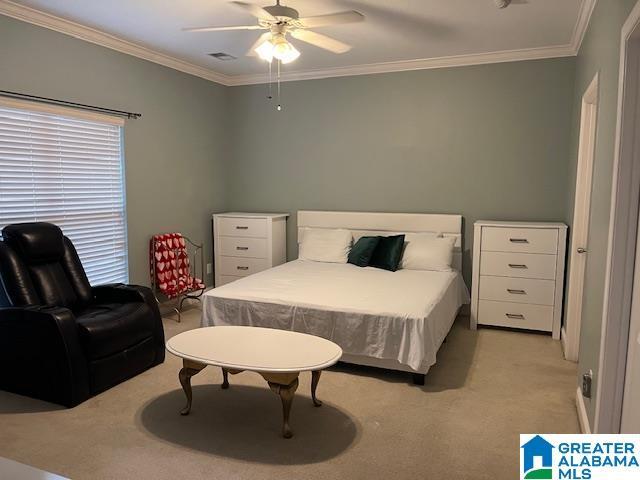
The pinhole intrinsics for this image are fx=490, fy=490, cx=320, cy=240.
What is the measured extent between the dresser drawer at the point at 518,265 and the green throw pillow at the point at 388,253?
2.44 ft

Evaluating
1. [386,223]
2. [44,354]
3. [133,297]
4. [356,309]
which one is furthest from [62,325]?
[386,223]

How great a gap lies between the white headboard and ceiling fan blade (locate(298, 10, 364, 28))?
7.84 ft

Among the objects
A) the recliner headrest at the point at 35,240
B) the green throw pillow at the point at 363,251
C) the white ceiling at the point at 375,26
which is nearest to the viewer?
the recliner headrest at the point at 35,240

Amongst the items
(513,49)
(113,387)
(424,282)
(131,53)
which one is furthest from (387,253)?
(131,53)

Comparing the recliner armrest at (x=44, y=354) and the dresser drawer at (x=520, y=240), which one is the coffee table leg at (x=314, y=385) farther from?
the dresser drawer at (x=520, y=240)

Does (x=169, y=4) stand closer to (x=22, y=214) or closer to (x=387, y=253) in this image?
(x=22, y=214)

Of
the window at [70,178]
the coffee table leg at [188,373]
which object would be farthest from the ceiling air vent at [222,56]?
the coffee table leg at [188,373]

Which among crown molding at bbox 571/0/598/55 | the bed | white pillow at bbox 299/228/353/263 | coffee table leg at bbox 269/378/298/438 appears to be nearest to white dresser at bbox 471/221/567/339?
the bed

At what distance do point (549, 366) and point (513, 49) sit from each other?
109 inches

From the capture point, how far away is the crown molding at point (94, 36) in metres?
3.38

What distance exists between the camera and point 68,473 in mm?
2234

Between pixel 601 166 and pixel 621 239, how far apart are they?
67 cm

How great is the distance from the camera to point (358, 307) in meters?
3.30

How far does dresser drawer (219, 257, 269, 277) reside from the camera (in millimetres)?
5344
